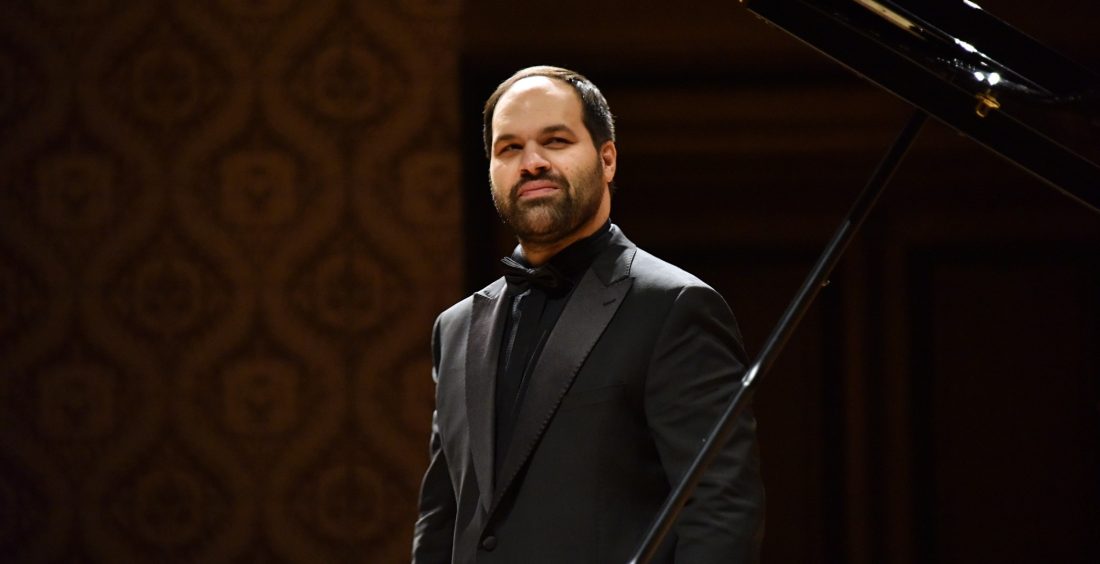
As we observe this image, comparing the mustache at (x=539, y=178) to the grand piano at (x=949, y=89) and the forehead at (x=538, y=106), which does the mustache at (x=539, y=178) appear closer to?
the forehead at (x=538, y=106)

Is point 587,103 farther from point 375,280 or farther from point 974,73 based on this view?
point 375,280

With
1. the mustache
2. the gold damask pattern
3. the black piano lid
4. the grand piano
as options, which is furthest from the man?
the gold damask pattern

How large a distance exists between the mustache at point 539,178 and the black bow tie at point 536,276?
96 millimetres

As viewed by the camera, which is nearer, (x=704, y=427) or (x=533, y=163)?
(x=704, y=427)

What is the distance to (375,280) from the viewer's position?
9.75 ft

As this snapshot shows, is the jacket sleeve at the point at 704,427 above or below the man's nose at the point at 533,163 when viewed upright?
below

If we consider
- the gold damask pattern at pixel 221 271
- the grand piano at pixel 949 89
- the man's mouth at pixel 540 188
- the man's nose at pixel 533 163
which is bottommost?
the gold damask pattern at pixel 221 271

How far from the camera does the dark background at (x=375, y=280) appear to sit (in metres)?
2.96

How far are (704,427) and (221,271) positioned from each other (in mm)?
1775

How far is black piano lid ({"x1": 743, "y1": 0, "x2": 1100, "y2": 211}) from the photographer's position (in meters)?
1.18

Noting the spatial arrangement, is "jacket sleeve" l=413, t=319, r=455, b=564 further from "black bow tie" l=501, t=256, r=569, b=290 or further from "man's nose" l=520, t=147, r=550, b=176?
"man's nose" l=520, t=147, r=550, b=176

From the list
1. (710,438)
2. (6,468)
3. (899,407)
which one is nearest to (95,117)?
(6,468)

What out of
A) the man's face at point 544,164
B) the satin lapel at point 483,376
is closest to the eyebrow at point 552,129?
the man's face at point 544,164

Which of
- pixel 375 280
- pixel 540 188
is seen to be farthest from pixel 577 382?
pixel 375 280
